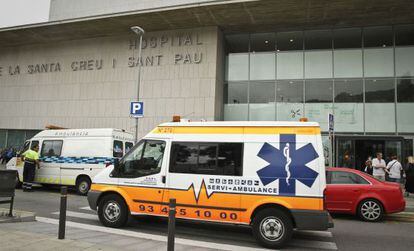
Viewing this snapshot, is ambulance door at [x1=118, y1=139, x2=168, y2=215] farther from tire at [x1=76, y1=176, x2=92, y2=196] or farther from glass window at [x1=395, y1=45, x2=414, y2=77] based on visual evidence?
glass window at [x1=395, y1=45, x2=414, y2=77]

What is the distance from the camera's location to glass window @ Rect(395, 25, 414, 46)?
20797mm

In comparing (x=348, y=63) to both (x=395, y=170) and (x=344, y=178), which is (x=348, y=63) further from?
Result: (x=344, y=178)

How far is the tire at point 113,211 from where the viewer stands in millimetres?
8062

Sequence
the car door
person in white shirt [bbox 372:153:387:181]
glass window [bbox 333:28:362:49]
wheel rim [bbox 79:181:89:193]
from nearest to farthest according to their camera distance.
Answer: the car door, wheel rim [bbox 79:181:89:193], person in white shirt [bbox 372:153:387:181], glass window [bbox 333:28:362:49]

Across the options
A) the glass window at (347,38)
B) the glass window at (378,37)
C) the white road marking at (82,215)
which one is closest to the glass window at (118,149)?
the white road marking at (82,215)

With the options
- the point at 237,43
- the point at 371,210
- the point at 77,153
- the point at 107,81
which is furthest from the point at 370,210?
the point at 107,81

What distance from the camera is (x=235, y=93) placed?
22703mm

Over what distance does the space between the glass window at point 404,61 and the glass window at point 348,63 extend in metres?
2.04

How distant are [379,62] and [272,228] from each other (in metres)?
17.4

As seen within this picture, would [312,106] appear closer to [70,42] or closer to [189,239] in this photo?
[189,239]

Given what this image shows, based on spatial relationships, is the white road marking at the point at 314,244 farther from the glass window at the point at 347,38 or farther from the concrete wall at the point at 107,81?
the glass window at the point at 347,38

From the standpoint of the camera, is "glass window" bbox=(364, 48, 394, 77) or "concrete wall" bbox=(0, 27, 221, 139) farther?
"concrete wall" bbox=(0, 27, 221, 139)

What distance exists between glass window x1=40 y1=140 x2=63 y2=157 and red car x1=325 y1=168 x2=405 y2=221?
32.9 feet

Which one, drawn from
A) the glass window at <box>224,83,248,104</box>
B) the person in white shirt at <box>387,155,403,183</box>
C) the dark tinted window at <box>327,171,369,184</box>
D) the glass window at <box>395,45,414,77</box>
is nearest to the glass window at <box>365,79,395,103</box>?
the glass window at <box>395,45,414,77</box>
